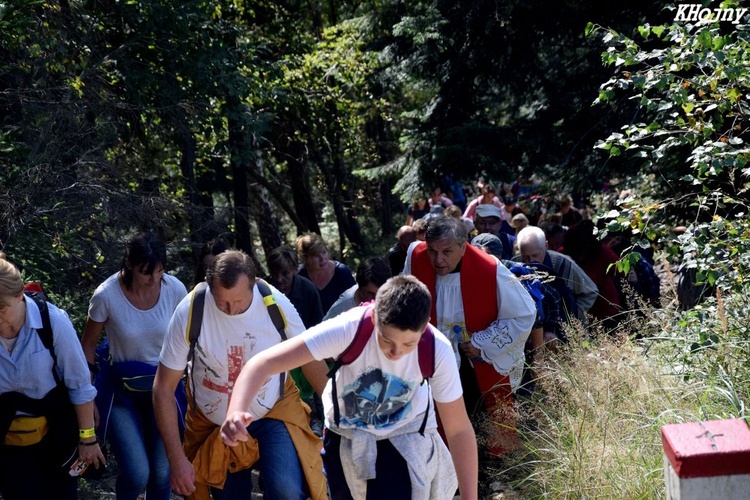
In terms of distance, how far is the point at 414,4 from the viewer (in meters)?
12.9

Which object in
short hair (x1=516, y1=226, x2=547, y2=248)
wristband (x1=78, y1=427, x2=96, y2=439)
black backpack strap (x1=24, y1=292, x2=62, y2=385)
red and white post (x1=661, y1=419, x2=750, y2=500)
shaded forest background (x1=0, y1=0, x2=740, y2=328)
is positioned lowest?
wristband (x1=78, y1=427, x2=96, y2=439)

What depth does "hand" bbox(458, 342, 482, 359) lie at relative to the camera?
6.05 m

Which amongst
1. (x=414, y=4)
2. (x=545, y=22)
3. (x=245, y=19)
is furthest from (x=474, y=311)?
(x=245, y=19)

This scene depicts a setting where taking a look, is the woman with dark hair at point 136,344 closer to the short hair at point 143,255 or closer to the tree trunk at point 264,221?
the short hair at point 143,255

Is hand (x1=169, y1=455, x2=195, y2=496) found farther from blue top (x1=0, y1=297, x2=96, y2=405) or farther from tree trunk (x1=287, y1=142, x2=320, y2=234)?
tree trunk (x1=287, y1=142, x2=320, y2=234)

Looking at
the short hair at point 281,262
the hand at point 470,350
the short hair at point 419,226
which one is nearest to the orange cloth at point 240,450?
the hand at point 470,350

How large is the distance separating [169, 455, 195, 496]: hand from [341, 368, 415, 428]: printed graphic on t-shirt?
3.56 feet

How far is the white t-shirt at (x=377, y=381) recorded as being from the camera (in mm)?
3715

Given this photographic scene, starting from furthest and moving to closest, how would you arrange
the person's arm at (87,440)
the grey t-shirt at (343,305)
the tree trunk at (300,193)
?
the tree trunk at (300,193), the grey t-shirt at (343,305), the person's arm at (87,440)

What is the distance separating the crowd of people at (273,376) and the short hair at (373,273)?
0.02 meters

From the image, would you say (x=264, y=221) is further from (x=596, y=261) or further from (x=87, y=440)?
(x=87, y=440)

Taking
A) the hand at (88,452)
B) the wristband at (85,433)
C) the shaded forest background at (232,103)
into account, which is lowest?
the hand at (88,452)

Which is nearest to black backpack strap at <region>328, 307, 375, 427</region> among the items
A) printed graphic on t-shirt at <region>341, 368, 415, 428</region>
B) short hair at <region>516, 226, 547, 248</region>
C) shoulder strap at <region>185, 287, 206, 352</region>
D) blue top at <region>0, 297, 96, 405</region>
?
printed graphic on t-shirt at <region>341, 368, 415, 428</region>

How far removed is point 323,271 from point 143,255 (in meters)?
2.57
